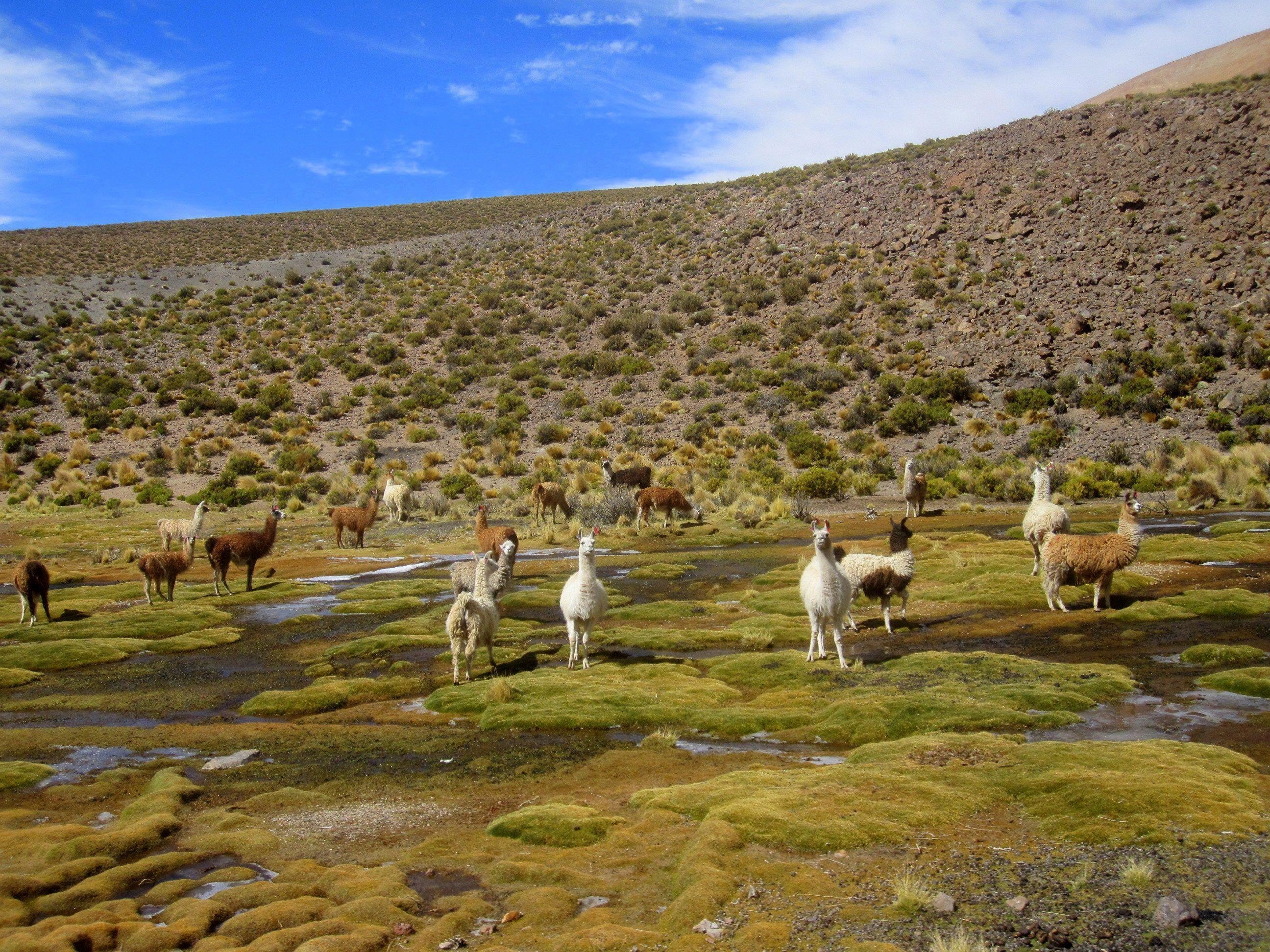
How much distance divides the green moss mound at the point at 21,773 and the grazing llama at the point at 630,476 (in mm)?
21783

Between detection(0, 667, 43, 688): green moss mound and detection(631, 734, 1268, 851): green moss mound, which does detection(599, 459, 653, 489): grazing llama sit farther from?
detection(631, 734, 1268, 851): green moss mound

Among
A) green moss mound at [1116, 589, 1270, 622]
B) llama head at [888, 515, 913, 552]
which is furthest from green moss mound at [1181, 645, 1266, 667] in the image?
llama head at [888, 515, 913, 552]

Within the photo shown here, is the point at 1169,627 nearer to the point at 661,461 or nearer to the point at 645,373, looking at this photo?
the point at 661,461

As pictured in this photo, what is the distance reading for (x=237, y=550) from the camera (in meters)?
20.4

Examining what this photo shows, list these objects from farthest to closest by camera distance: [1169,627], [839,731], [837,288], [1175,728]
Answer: [837,288]
[1169,627]
[839,731]
[1175,728]

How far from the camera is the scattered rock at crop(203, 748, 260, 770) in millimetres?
9250

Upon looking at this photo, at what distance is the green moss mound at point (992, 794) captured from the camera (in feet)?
20.5

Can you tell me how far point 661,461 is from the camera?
38.6 m

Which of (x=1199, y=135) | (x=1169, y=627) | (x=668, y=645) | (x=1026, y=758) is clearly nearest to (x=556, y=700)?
(x=668, y=645)

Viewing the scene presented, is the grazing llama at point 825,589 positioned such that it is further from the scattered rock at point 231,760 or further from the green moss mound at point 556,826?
the scattered rock at point 231,760

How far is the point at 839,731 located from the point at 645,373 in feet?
137

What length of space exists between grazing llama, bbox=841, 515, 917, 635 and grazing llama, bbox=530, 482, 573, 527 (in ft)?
51.0

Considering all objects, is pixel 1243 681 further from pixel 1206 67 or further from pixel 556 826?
pixel 1206 67

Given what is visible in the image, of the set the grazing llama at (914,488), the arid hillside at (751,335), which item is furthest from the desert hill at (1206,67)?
the grazing llama at (914,488)
